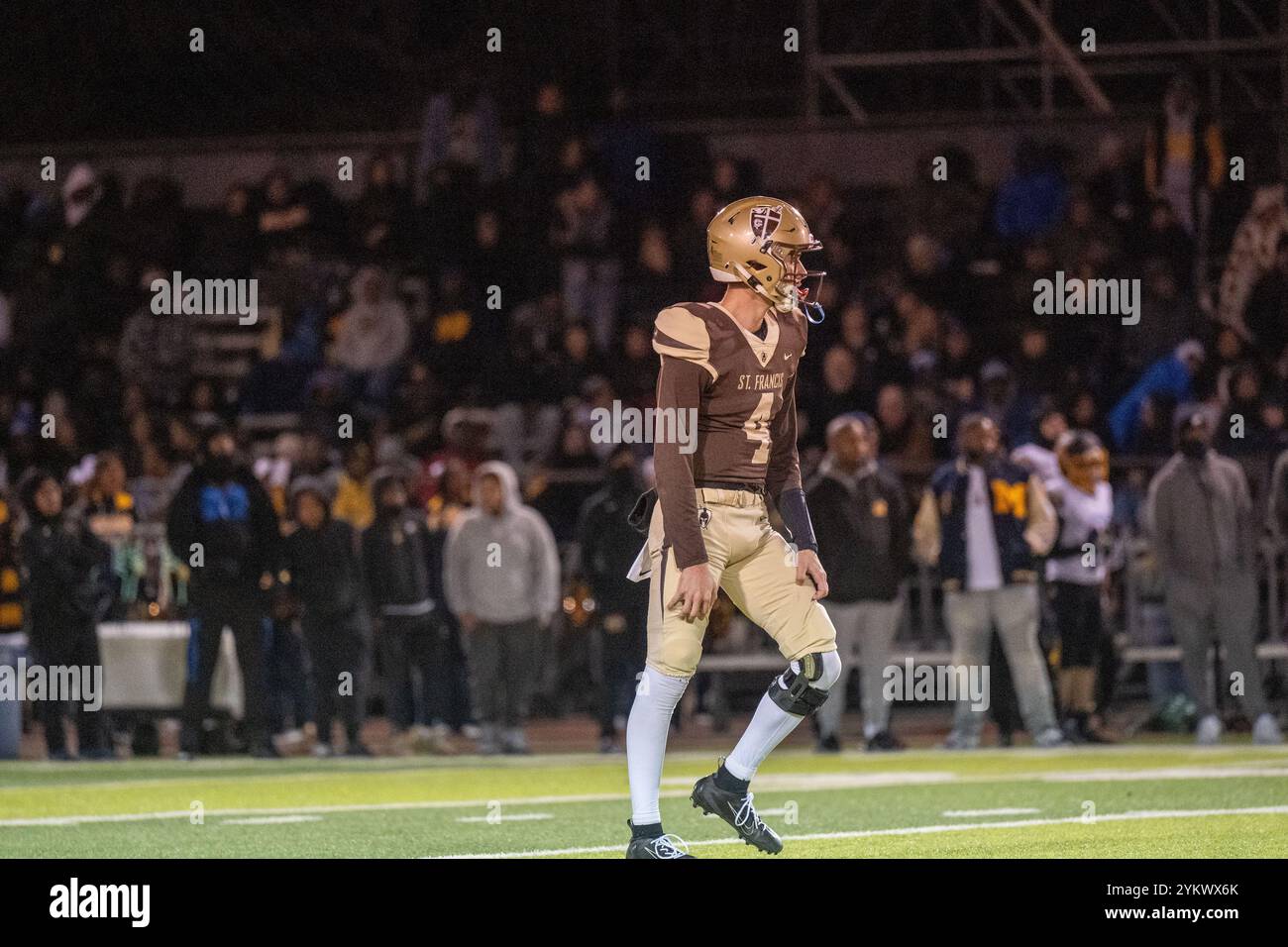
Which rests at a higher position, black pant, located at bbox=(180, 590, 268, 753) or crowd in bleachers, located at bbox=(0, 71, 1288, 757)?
crowd in bleachers, located at bbox=(0, 71, 1288, 757)

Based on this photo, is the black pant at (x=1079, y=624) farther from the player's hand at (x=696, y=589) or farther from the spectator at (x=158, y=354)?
the spectator at (x=158, y=354)

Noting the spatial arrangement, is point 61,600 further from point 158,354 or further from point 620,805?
point 620,805

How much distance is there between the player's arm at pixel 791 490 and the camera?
29.1 ft

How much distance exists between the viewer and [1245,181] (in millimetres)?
20984

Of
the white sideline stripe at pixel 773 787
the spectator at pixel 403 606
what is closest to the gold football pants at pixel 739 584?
the white sideline stripe at pixel 773 787

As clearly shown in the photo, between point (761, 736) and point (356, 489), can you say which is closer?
point (761, 736)

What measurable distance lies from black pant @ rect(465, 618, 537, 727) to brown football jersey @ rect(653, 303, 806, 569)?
8.01m

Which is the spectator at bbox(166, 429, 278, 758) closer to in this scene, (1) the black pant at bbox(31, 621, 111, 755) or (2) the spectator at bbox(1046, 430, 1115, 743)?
(1) the black pant at bbox(31, 621, 111, 755)

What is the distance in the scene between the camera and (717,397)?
8789 mm

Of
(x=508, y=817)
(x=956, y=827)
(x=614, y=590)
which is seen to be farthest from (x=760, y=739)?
(x=614, y=590)

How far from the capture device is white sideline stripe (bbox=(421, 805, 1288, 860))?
9.55m

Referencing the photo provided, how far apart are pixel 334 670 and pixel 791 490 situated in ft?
27.3

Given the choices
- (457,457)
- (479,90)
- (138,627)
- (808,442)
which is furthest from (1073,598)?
(479,90)

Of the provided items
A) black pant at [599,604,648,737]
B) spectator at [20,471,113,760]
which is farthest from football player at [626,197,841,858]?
spectator at [20,471,113,760]
